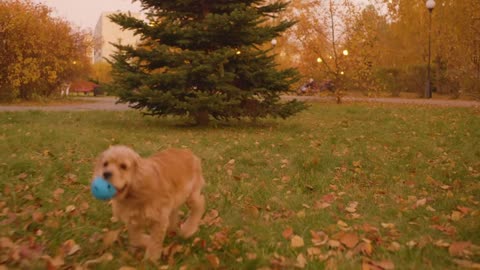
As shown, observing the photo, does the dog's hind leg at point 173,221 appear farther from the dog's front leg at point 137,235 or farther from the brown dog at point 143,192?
the dog's front leg at point 137,235

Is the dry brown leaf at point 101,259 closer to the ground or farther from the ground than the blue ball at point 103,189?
closer to the ground

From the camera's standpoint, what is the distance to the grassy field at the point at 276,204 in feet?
10.2

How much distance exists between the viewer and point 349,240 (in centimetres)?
340

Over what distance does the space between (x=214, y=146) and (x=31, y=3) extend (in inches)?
841

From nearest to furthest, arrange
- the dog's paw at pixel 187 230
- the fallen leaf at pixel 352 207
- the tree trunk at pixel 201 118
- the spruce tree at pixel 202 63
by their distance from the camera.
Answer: the dog's paw at pixel 187 230, the fallen leaf at pixel 352 207, the spruce tree at pixel 202 63, the tree trunk at pixel 201 118

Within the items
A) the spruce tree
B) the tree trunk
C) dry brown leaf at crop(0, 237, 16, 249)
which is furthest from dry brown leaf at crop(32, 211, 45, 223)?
Result: the tree trunk

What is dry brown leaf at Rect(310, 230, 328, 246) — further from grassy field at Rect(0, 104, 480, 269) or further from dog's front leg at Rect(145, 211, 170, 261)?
dog's front leg at Rect(145, 211, 170, 261)

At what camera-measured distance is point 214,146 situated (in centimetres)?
819

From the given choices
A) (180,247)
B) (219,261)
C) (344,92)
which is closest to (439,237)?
(219,261)

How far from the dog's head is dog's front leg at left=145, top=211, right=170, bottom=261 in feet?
1.12

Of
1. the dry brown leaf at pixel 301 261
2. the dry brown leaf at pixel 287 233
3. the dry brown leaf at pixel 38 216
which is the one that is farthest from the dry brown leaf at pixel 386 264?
the dry brown leaf at pixel 38 216

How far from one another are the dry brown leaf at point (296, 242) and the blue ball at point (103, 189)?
4.58ft

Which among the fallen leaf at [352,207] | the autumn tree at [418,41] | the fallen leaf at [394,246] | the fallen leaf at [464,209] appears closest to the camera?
the fallen leaf at [394,246]

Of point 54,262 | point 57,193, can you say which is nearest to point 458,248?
point 54,262
